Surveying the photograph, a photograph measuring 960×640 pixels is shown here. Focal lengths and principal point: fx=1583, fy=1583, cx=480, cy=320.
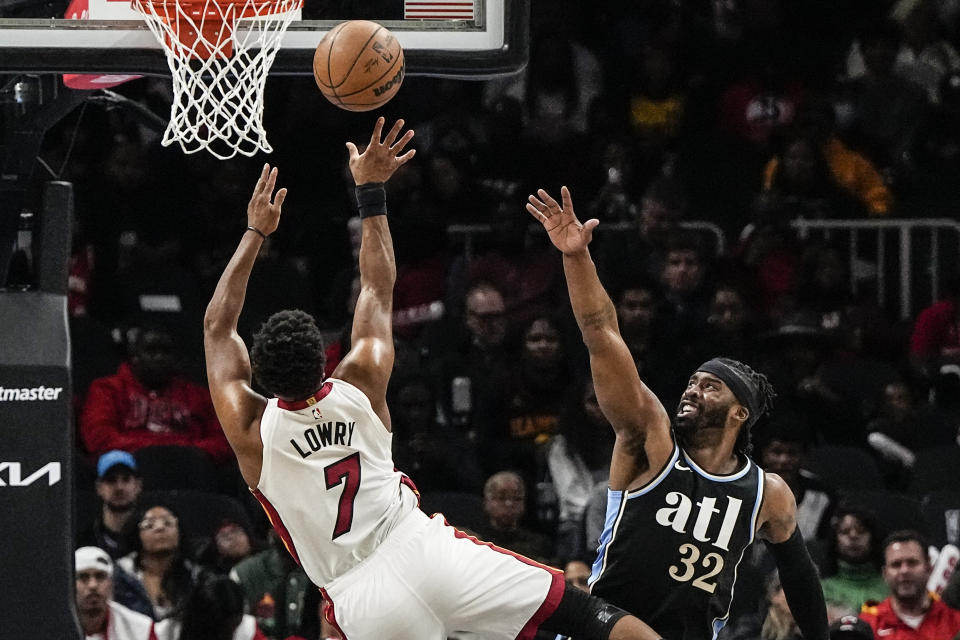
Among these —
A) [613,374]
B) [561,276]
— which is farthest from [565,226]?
[561,276]

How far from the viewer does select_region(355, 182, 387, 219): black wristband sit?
514 cm

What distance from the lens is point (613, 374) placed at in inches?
190

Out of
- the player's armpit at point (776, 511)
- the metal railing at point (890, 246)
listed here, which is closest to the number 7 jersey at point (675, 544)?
the player's armpit at point (776, 511)

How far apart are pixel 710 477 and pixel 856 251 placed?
5.39 m

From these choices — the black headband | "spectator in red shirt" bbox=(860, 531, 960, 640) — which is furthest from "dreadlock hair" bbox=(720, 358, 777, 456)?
"spectator in red shirt" bbox=(860, 531, 960, 640)

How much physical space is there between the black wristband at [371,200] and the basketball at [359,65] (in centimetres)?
27

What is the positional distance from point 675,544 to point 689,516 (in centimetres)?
10

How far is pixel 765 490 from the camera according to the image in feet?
16.9

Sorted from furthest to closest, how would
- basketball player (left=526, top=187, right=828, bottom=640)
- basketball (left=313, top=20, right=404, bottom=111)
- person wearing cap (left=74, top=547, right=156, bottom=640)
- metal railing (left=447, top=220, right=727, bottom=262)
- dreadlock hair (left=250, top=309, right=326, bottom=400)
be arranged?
metal railing (left=447, top=220, right=727, bottom=262), person wearing cap (left=74, top=547, right=156, bottom=640), basketball (left=313, top=20, right=404, bottom=111), basketball player (left=526, top=187, right=828, bottom=640), dreadlock hair (left=250, top=309, right=326, bottom=400)

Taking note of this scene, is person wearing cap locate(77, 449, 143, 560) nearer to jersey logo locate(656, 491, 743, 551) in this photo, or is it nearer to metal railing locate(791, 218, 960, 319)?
jersey logo locate(656, 491, 743, 551)

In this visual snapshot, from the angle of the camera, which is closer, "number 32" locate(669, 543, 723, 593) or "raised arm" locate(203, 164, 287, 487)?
"raised arm" locate(203, 164, 287, 487)

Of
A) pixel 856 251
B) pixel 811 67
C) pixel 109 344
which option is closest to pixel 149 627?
pixel 109 344

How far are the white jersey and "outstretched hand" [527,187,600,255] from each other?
0.80 m

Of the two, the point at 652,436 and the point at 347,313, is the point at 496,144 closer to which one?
the point at 347,313
